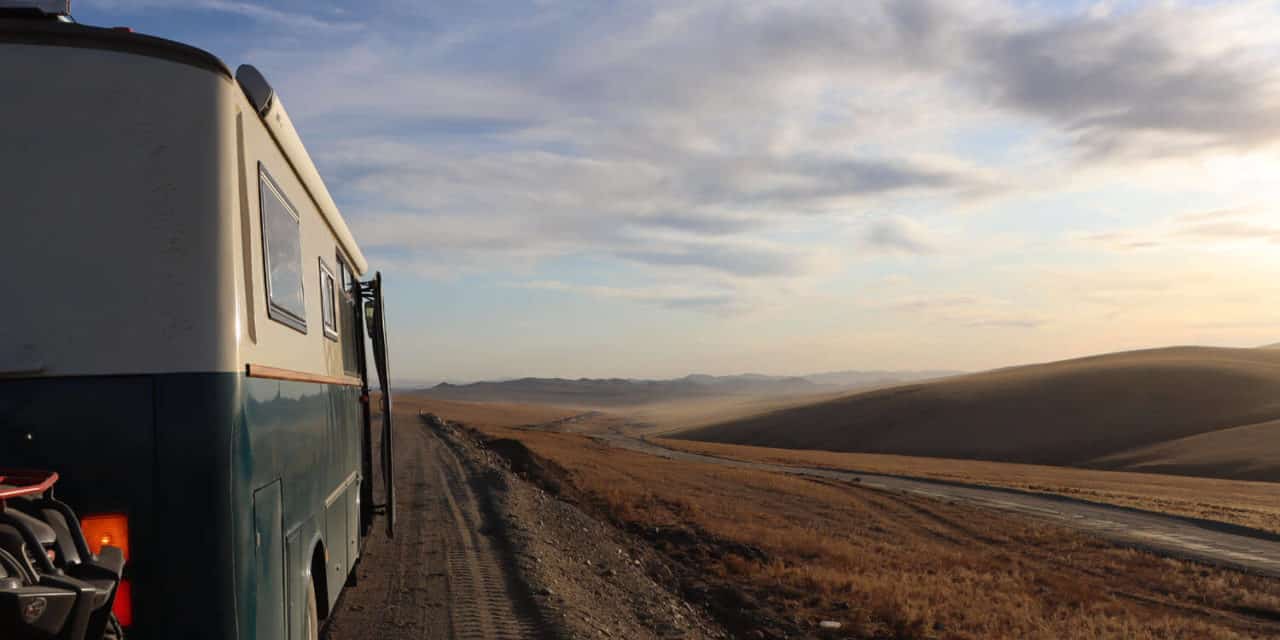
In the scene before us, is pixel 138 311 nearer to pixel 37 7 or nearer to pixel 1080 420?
pixel 37 7

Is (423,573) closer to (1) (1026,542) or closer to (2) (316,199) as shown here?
(2) (316,199)

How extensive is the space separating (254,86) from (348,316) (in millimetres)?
5181

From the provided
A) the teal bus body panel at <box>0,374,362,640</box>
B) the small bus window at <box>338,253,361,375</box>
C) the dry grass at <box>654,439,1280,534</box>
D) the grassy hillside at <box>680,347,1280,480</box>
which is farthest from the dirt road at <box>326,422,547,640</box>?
the grassy hillside at <box>680,347,1280,480</box>

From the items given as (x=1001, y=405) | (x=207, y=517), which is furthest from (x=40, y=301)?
(x=1001, y=405)

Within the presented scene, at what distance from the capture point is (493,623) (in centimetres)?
905

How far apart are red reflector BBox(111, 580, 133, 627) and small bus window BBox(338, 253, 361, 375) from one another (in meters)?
4.78

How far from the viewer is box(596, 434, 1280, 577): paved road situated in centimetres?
2203

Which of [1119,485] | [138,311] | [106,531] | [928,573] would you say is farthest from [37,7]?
[1119,485]

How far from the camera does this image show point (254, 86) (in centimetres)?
448

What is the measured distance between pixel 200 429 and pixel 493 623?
5.84 metres

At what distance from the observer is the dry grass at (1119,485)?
31070mm

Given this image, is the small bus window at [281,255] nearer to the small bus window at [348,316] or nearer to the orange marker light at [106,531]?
the orange marker light at [106,531]

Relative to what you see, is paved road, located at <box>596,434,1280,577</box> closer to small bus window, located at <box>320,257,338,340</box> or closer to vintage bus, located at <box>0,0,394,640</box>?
small bus window, located at <box>320,257,338,340</box>

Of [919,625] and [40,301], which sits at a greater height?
[40,301]
